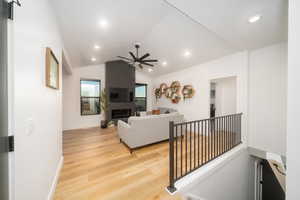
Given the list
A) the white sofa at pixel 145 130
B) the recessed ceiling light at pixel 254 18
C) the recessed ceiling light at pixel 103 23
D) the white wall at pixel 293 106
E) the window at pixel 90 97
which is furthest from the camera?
the window at pixel 90 97

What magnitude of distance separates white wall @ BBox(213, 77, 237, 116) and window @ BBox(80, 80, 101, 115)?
554cm

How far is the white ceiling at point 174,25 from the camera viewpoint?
2.03 meters

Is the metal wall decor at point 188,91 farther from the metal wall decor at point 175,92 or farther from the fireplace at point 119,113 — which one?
the fireplace at point 119,113

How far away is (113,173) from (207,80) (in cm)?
415

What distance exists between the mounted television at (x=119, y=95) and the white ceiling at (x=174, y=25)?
2452 millimetres

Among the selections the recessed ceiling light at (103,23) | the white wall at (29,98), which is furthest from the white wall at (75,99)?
the white wall at (29,98)

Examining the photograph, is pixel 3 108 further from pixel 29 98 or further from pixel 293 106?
pixel 293 106

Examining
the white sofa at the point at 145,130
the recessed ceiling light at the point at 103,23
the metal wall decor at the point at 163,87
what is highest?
the recessed ceiling light at the point at 103,23

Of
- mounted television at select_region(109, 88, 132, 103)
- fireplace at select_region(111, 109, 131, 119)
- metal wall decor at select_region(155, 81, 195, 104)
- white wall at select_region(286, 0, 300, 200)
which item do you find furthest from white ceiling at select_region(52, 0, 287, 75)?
fireplace at select_region(111, 109, 131, 119)

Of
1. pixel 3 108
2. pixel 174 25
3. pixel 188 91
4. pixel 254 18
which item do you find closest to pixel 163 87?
pixel 188 91

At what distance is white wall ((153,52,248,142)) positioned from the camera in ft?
11.3

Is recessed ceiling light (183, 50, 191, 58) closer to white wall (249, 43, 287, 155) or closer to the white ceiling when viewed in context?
the white ceiling

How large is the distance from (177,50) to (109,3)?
8.49ft

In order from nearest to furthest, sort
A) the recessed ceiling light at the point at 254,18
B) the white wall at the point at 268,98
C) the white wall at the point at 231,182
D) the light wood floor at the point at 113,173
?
1. the light wood floor at the point at 113,173
2. the recessed ceiling light at the point at 254,18
3. the white wall at the point at 231,182
4. the white wall at the point at 268,98
